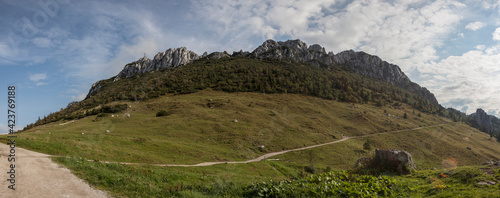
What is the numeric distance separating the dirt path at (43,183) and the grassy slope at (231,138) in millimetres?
858

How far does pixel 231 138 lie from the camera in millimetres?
59438

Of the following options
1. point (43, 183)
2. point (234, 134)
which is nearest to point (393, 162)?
point (43, 183)

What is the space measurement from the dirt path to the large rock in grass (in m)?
25.0

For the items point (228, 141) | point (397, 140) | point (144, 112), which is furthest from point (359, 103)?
point (144, 112)

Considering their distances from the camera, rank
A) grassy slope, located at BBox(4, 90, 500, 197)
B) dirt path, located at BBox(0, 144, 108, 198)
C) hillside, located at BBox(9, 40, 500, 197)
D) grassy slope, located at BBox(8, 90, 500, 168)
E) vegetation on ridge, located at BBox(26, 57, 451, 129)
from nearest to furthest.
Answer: dirt path, located at BBox(0, 144, 108, 198) < hillside, located at BBox(9, 40, 500, 197) < grassy slope, located at BBox(4, 90, 500, 197) < grassy slope, located at BBox(8, 90, 500, 168) < vegetation on ridge, located at BBox(26, 57, 451, 129)

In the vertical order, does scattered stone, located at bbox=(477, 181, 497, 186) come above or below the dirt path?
below

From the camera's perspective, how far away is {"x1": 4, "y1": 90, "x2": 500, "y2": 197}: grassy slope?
2844 cm

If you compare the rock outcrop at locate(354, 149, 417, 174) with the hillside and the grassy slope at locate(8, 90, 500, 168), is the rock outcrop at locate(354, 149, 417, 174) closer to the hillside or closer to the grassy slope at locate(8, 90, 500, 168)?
the hillside

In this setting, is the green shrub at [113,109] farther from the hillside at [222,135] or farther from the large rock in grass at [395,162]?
the large rock in grass at [395,162]

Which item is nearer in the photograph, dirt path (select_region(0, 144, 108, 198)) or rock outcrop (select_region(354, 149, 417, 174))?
dirt path (select_region(0, 144, 108, 198))

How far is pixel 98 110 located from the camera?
78688mm

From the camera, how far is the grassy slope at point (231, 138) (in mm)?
28438

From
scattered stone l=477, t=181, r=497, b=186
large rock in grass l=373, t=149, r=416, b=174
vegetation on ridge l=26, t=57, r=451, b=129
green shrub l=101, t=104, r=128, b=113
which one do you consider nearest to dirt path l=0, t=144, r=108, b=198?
scattered stone l=477, t=181, r=497, b=186

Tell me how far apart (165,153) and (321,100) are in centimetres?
10285
